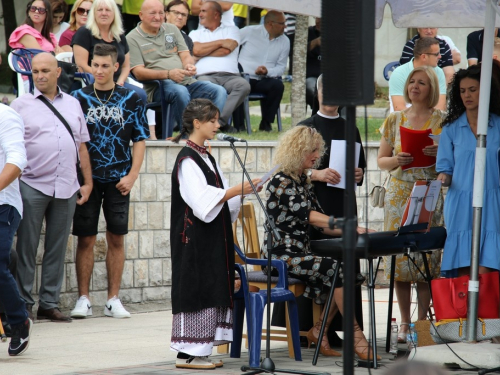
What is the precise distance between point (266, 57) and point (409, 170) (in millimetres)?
5855

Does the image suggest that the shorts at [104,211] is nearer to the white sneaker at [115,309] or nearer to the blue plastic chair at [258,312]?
the white sneaker at [115,309]

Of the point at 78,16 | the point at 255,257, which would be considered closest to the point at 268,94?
the point at 78,16

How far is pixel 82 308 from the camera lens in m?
8.76

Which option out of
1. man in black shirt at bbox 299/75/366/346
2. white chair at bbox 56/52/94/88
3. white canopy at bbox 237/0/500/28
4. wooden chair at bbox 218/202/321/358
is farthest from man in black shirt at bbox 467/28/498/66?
wooden chair at bbox 218/202/321/358

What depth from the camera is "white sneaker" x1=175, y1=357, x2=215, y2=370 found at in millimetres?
6410

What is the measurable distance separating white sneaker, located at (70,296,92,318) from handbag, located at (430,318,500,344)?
349 cm

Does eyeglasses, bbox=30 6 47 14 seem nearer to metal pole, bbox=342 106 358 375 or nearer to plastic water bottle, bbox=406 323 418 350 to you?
plastic water bottle, bbox=406 323 418 350

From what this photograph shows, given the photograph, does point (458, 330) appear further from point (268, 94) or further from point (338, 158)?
point (268, 94)

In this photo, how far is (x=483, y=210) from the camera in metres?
6.71

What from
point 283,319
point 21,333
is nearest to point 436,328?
point 283,319

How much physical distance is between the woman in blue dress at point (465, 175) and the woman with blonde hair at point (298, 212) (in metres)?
0.84

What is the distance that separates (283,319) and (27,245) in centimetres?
238

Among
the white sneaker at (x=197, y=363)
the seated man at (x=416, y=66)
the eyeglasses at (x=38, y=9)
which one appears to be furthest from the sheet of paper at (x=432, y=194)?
the eyeglasses at (x=38, y=9)

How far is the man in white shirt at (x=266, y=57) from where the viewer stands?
13.0 metres
